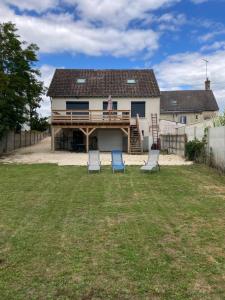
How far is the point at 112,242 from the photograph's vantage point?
6488 mm

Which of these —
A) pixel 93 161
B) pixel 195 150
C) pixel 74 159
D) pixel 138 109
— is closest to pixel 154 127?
pixel 138 109

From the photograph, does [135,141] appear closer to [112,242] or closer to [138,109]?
[138,109]

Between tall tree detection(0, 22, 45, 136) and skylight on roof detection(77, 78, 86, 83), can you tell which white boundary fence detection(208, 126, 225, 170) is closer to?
tall tree detection(0, 22, 45, 136)

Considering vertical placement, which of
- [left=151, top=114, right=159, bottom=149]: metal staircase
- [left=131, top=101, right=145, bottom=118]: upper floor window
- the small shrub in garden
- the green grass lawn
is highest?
[left=131, top=101, right=145, bottom=118]: upper floor window

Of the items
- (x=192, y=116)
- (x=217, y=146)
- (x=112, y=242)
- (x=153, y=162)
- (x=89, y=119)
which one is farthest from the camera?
(x=192, y=116)

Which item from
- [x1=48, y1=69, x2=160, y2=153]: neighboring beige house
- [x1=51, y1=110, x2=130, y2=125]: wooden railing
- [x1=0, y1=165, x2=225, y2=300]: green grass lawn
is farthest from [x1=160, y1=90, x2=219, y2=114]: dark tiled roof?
[x1=0, y1=165, x2=225, y2=300]: green grass lawn

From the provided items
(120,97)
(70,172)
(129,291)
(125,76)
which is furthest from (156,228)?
(125,76)

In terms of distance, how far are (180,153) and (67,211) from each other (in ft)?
55.2

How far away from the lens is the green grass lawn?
187 inches

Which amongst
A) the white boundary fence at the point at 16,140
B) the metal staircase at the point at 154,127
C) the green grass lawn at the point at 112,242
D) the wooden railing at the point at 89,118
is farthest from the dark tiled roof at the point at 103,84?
the green grass lawn at the point at 112,242

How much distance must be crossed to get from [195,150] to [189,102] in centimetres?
3020

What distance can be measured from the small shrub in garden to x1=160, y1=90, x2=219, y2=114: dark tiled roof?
1103 inches

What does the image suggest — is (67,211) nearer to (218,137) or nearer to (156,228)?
(156,228)

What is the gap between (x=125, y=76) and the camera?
115ft
